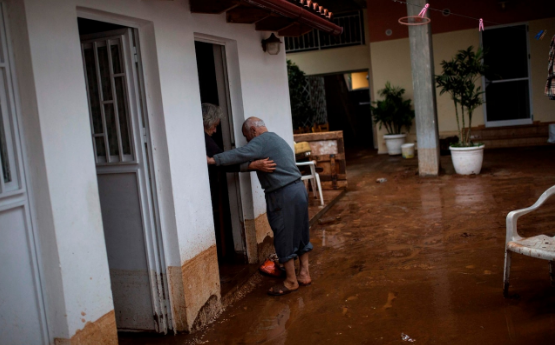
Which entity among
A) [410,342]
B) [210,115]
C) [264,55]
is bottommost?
[410,342]

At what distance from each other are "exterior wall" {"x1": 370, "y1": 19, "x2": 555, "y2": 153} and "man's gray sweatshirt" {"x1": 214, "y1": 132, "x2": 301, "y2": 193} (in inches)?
403

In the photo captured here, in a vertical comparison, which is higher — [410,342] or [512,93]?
[512,93]

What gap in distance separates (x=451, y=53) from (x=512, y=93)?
6.46 feet

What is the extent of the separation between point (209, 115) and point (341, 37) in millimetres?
11433

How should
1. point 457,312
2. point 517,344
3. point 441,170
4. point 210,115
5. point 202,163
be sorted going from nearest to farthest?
point 517,344, point 457,312, point 202,163, point 210,115, point 441,170

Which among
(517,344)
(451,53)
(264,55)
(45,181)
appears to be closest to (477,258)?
(517,344)

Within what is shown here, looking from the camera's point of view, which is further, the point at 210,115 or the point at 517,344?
the point at 210,115

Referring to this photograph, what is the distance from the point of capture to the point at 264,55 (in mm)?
6035

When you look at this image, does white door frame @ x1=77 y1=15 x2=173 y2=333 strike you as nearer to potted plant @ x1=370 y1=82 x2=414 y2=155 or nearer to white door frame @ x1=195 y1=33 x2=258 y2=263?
white door frame @ x1=195 y1=33 x2=258 y2=263

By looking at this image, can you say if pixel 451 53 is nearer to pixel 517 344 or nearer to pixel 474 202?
pixel 474 202

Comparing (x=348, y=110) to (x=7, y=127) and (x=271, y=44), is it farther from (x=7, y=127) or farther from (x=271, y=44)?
(x=7, y=127)

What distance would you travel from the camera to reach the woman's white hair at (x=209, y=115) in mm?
4902

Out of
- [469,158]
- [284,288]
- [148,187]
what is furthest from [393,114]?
[148,187]

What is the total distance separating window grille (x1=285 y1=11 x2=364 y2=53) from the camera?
15.2m
